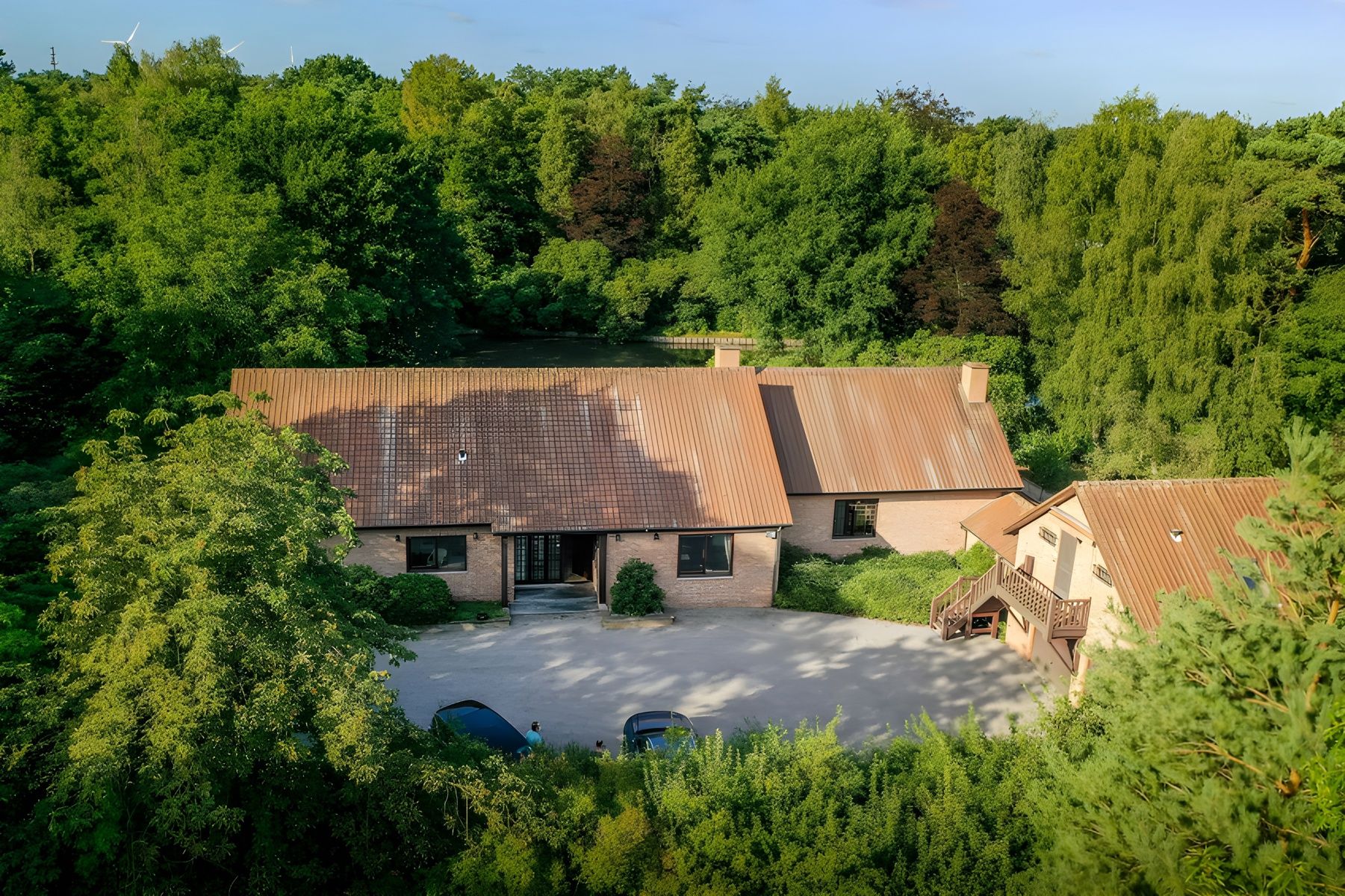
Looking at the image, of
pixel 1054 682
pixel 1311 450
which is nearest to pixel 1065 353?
pixel 1054 682

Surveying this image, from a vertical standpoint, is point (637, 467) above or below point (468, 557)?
above

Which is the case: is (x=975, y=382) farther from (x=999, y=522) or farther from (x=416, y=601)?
(x=416, y=601)

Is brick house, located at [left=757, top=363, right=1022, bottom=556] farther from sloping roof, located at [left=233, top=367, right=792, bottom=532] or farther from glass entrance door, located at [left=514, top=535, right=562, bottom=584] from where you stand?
glass entrance door, located at [left=514, top=535, right=562, bottom=584]

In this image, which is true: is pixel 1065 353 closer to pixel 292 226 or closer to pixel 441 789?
pixel 292 226

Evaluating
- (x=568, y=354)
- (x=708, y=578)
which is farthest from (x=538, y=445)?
(x=568, y=354)

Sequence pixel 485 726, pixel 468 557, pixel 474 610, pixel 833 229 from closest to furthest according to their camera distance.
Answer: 1. pixel 485 726
2. pixel 474 610
3. pixel 468 557
4. pixel 833 229

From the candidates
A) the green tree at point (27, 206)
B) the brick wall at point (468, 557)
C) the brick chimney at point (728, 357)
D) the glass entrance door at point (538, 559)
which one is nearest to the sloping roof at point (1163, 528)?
the brick chimney at point (728, 357)
